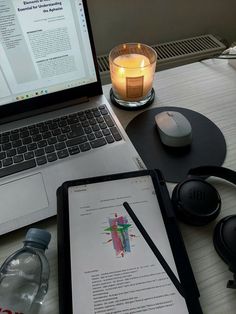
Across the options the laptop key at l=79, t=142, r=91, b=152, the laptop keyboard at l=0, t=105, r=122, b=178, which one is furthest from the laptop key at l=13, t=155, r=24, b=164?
the laptop key at l=79, t=142, r=91, b=152

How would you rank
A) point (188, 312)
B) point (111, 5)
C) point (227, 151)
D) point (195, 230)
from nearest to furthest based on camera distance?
point (188, 312), point (195, 230), point (227, 151), point (111, 5)

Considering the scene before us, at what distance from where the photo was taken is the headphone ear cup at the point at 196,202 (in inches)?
17.3

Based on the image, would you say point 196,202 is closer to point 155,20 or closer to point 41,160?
point 41,160

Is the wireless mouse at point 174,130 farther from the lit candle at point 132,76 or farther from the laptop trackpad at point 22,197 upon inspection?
the laptop trackpad at point 22,197

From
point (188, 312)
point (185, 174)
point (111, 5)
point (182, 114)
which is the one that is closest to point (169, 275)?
point (188, 312)

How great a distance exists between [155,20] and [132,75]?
0.52 m

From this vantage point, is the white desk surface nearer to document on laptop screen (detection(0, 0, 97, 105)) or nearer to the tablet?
the tablet

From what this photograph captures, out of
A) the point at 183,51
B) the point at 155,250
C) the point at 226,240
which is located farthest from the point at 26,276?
the point at 183,51

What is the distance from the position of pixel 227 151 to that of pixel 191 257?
234 mm

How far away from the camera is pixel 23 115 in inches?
24.0

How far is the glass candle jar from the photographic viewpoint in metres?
0.63

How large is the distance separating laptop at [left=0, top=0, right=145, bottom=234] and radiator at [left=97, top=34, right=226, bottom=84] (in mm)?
398

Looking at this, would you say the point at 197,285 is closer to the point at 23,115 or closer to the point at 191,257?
the point at 191,257

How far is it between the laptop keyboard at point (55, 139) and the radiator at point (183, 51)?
0.42 m
